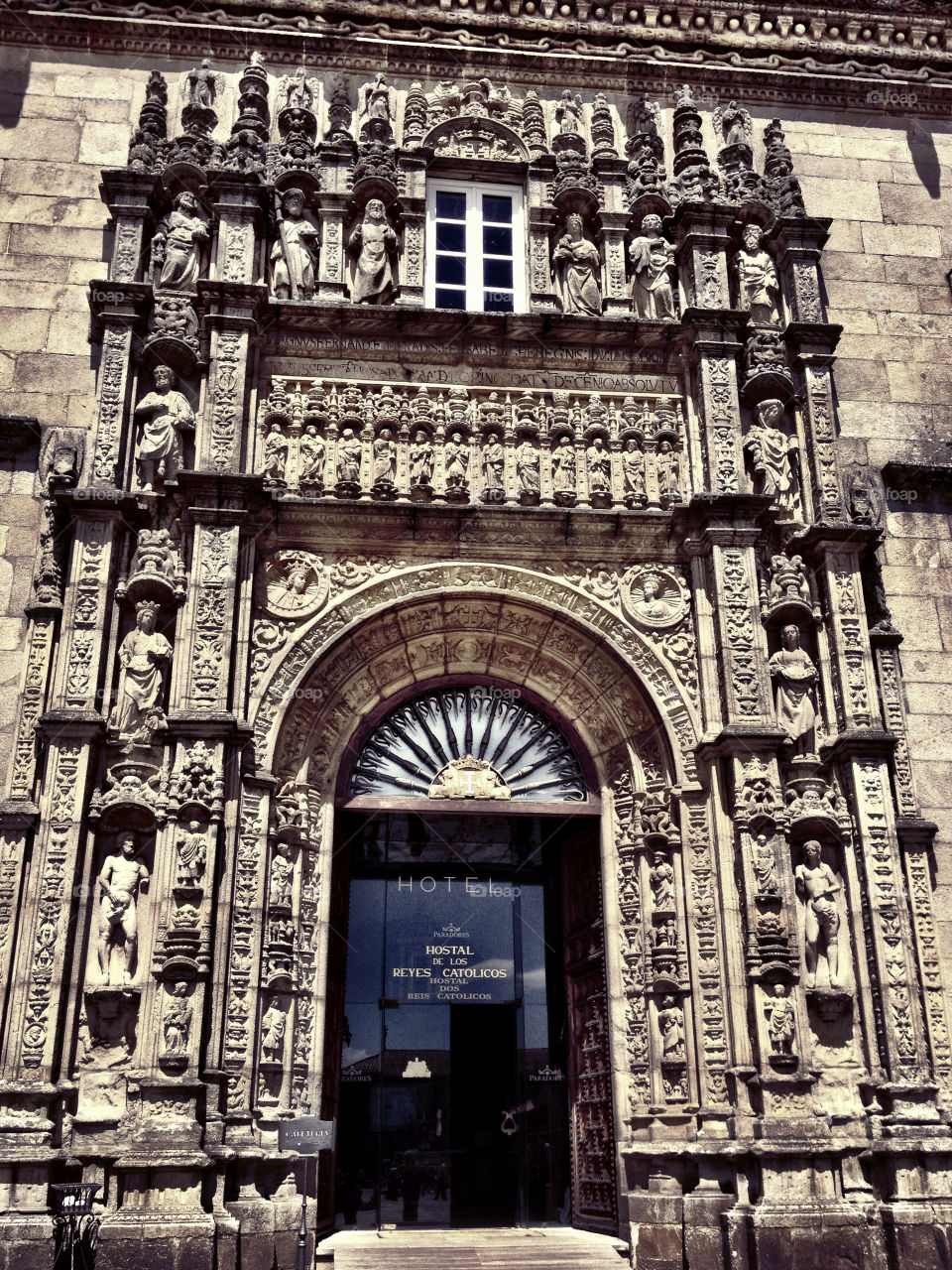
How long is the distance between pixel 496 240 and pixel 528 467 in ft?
10.2

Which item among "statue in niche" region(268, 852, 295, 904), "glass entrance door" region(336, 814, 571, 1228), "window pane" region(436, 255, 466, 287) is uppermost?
"window pane" region(436, 255, 466, 287)

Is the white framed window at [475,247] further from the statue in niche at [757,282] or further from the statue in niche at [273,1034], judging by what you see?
the statue in niche at [273,1034]

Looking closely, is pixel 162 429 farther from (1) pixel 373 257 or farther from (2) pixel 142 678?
(1) pixel 373 257

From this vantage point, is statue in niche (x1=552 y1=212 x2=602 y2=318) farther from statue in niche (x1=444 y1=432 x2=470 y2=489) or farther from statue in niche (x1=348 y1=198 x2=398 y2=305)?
statue in niche (x1=444 y1=432 x2=470 y2=489)

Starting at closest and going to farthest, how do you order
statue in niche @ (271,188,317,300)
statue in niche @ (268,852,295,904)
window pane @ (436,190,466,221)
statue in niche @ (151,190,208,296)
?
statue in niche @ (268,852,295,904) → statue in niche @ (151,190,208,296) → statue in niche @ (271,188,317,300) → window pane @ (436,190,466,221)

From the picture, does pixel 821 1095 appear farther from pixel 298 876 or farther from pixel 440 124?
pixel 440 124

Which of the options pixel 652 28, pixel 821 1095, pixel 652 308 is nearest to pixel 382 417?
pixel 652 308

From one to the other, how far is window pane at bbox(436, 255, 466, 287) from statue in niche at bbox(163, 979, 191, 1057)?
771 cm

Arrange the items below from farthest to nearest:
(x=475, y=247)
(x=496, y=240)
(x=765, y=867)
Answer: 1. (x=496, y=240)
2. (x=475, y=247)
3. (x=765, y=867)

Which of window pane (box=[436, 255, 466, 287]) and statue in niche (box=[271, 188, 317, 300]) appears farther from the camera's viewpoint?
window pane (box=[436, 255, 466, 287])

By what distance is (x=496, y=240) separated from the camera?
1328 centimetres

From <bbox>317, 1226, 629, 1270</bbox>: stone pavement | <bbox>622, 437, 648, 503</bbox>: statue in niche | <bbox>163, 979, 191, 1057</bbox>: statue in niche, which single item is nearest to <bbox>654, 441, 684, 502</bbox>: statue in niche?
<bbox>622, 437, 648, 503</bbox>: statue in niche

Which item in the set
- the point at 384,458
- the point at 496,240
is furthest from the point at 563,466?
the point at 496,240

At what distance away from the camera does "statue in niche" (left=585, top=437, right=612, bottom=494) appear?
11.8m
